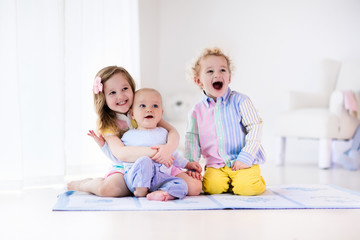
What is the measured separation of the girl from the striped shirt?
0.15 meters

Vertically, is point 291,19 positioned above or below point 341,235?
above

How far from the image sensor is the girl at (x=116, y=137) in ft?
5.87

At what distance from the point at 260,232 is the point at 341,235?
0.22 m

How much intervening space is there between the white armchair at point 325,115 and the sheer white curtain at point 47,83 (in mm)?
1529

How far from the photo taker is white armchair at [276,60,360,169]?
10.5ft

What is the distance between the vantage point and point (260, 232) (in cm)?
125

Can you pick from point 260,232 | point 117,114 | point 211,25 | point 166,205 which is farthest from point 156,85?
point 260,232

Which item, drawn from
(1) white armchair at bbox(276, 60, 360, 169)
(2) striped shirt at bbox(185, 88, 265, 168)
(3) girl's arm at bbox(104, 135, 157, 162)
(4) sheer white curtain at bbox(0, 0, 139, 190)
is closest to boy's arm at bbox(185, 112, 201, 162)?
(2) striped shirt at bbox(185, 88, 265, 168)

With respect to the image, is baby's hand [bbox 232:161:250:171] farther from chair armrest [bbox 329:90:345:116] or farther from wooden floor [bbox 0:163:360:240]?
chair armrest [bbox 329:90:345:116]

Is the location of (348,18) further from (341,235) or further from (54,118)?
(341,235)

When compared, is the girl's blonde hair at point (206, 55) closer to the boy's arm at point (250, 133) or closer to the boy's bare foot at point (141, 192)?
the boy's arm at point (250, 133)

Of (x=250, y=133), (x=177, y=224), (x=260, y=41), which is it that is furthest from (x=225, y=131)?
(x=260, y=41)

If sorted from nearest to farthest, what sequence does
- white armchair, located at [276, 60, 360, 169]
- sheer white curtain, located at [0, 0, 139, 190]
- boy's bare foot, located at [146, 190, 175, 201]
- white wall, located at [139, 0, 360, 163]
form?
boy's bare foot, located at [146, 190, 175, 201] < sheer white curtain, located at [0, 0, 139, 190] < white armchair, located at [276, 60, 360, 169] < white wall, located at [139, 0, 360, 163]

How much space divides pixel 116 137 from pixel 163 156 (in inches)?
9.3
